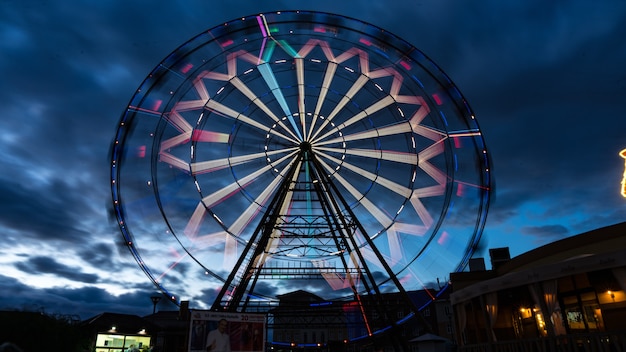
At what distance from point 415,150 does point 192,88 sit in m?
10.6

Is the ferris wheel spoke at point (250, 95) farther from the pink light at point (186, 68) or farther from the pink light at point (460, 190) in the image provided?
the pink light at point (460, 190)

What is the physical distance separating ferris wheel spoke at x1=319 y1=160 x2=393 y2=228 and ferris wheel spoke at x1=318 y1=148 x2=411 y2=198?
1.71 ft

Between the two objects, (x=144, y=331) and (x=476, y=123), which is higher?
(x=476, y=123)

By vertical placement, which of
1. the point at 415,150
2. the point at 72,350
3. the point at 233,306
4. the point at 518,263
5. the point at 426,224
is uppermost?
the point at 415,150

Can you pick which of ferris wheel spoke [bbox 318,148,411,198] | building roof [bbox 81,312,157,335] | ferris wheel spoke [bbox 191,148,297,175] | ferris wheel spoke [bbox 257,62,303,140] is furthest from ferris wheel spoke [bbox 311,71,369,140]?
building roof [bbox 81,312,157,335]

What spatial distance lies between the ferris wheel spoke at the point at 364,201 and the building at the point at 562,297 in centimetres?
462

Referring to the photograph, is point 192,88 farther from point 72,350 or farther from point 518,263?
point 518,263

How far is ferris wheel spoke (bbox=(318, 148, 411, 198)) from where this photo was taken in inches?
790

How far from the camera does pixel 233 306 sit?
64.3 feet

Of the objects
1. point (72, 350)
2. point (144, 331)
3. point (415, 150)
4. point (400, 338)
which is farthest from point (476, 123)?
point (144, 331)

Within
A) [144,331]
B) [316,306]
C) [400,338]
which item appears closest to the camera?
[400,338]

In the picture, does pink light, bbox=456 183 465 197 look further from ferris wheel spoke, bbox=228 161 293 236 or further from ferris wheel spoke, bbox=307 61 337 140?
ferris wheel spoke, bbox=228 161 293 236

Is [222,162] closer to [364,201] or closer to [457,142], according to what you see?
[364,201]

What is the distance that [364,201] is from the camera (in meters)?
20.6
